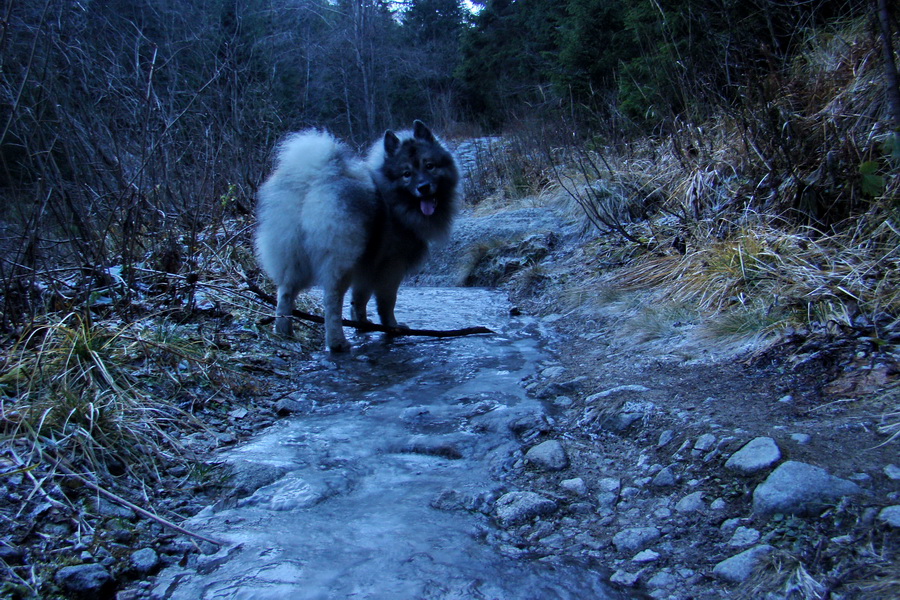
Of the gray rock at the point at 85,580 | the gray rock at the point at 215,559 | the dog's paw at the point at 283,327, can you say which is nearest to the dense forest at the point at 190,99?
the dog's paw at the point at 283,327

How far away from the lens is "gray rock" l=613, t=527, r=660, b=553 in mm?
1687

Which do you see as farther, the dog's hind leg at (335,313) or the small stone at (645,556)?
the dog's hind leg at (335,313)

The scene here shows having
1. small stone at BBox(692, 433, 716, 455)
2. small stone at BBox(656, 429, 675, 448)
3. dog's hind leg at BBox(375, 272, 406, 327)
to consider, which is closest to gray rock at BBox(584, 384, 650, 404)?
small stone at BBox(656, 429, 675, 448)

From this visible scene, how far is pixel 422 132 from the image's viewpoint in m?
4.63

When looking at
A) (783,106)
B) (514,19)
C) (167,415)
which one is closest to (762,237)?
(783,106)

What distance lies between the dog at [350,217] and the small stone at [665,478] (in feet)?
8.60

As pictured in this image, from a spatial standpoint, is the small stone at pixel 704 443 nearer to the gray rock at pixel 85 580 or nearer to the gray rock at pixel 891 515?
the gray rock at pixel 891 515

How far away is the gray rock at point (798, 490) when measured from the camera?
161 centimetres

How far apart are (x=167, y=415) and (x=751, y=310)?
2.96m

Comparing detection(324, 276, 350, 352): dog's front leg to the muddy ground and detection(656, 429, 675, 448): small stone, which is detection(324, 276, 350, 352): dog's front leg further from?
detection(656, 429, 675, 448): small stone

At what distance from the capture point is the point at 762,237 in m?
3.71

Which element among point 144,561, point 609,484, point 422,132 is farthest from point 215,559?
point 422,132

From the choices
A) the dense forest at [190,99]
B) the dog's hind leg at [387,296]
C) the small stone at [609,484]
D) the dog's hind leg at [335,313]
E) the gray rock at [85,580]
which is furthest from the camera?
the dog's hind leg at [387,296]

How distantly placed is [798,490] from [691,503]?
302 millimetres
